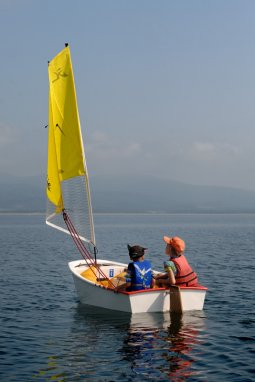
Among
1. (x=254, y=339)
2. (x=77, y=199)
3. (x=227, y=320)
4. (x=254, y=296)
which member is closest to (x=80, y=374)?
(x=254, y=339)

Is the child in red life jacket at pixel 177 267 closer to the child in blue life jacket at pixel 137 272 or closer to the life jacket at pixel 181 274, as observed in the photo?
the life jacket at pixel 181 274

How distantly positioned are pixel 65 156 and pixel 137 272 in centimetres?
553

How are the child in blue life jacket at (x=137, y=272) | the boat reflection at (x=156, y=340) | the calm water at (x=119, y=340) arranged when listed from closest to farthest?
the calm water at (x=119, y=340) → the boat reflection at (x=156, y=340) → the child in blue life jacket at (x=137, y=272)

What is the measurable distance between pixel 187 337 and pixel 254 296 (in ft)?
26.9

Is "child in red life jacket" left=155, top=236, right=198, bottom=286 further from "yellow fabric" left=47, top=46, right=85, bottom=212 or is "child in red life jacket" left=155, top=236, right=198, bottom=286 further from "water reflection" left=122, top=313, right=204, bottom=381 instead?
"yellow fabric" left=47, top=46, right=85, bottom=212

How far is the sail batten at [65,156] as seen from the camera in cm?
1947

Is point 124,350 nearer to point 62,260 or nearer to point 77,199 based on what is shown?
point 77,199

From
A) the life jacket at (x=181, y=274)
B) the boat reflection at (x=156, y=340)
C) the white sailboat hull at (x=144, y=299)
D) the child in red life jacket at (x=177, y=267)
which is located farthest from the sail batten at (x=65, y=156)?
the boat reflection at (x=156, y=340)

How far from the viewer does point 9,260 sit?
38812 millimetres

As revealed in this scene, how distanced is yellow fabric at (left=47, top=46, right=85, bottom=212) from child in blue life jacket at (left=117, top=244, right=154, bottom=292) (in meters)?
3.92

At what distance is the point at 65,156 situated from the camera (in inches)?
781

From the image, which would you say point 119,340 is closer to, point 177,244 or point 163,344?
point 163,344

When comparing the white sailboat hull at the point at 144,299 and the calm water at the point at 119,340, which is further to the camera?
the white sailboat hull at the point at 144,299

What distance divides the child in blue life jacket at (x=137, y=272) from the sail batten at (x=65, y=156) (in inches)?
103
